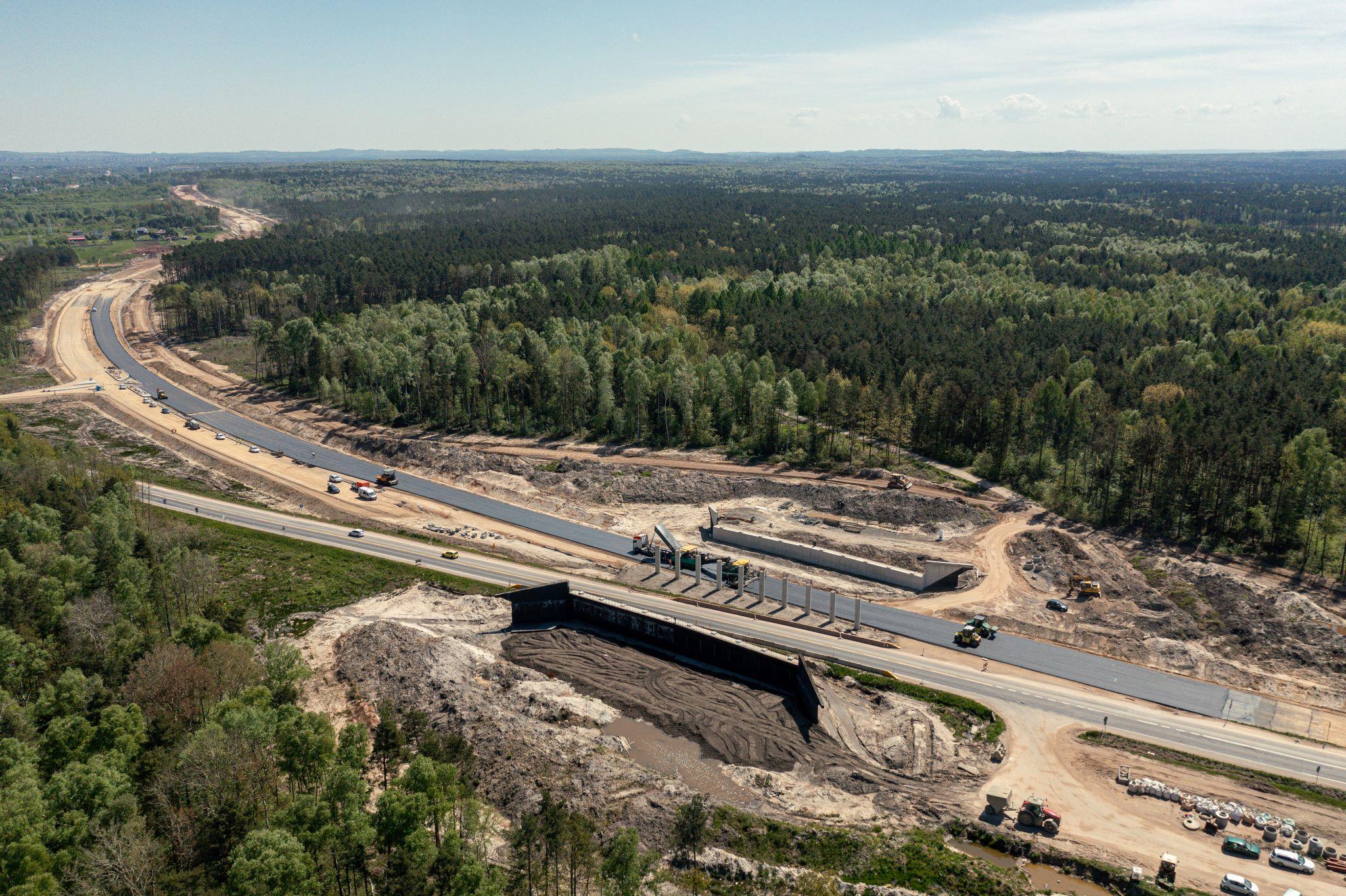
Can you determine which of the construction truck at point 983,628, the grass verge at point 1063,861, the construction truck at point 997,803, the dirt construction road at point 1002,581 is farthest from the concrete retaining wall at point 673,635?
the construction truck at point 983,628

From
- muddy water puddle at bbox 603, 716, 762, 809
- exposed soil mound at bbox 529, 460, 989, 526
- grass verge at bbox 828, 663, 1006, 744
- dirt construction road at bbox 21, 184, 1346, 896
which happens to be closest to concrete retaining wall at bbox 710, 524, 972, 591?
dirt construction road at bbox 21, 184, 1346, 896

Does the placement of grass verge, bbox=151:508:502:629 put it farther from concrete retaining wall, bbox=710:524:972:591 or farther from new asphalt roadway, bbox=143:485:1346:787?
concrete retaining wall, bbox=710:524:972:591

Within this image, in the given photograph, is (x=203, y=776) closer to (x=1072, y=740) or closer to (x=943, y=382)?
(x=1072, y=740)

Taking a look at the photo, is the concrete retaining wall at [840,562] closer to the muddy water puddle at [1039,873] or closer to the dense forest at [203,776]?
the muddy water puddle at [1039,873]

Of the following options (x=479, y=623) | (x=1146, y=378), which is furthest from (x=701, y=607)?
(x=1146, y=378)

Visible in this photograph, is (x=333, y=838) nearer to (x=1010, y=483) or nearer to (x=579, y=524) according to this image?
(x=579, y=524)

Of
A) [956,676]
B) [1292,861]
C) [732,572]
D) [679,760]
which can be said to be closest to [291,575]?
[732,572]
